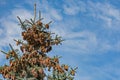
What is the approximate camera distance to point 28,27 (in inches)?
1126

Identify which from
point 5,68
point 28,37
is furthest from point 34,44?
point 5,68

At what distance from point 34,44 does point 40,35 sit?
85 cm

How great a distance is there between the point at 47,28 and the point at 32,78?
393cm

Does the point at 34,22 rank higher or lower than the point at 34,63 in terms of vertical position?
higher

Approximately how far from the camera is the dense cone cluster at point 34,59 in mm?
26844

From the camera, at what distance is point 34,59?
2736 cm

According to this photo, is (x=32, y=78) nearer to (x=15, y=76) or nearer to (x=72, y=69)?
(x=15, y=76)

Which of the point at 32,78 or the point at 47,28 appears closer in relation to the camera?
the point at 32,78

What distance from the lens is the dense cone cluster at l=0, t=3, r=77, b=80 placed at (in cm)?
2684

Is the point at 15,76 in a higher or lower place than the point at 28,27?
lower

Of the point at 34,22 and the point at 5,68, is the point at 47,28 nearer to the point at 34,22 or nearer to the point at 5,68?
the point at 34,22

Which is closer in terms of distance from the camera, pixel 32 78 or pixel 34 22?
pixel 32 78

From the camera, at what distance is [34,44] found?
28.6 metres

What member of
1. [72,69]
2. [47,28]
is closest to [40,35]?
[47,28]
